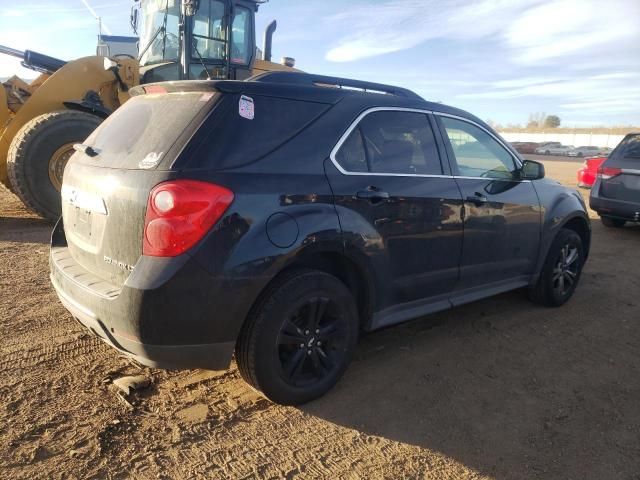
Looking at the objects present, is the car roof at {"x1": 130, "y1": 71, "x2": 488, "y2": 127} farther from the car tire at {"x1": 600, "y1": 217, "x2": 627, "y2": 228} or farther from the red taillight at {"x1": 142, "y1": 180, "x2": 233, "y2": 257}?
the car tire at {"x1": 600, "y1": 217, "x2": 627, "y2": 228}

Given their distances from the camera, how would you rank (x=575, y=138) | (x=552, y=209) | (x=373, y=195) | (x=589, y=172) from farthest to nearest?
(x=575, y=138) < (x=589, y=172) < (x=552, y=209) < (x=373, y=195)

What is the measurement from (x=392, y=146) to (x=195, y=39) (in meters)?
5.61

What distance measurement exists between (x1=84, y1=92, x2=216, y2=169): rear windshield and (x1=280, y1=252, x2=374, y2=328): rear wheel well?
998mm

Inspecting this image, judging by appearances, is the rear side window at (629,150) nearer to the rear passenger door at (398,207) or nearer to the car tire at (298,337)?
the rear passenger door at (398,207)

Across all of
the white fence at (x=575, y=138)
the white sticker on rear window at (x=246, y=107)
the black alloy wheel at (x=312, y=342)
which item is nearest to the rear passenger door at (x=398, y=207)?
the black alloy wheel at (x=312, y=342)

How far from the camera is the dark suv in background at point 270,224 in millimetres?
2504

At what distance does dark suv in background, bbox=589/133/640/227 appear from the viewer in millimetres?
7758

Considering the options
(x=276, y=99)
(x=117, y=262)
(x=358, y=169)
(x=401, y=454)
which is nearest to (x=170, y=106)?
(x=276, y=99)

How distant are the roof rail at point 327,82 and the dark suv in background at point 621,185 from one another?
18.0ft

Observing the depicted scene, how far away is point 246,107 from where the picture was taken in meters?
2.82

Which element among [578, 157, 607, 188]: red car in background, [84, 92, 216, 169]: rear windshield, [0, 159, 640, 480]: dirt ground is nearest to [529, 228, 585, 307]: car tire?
[0, 159, 640, 480]: dirt ground

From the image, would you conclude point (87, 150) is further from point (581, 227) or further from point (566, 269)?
point (581, 227)

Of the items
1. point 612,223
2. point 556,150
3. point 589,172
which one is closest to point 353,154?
point 612,223

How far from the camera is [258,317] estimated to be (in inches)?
108
